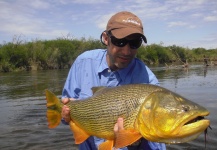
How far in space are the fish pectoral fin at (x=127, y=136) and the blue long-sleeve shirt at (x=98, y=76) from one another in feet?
2.86

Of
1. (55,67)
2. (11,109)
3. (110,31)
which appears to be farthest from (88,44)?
(110,31)

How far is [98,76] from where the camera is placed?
4.09 metres

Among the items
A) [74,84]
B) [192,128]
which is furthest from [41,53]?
[192,128]

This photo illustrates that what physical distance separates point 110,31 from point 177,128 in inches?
67.9

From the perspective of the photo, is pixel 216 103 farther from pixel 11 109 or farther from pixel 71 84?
pixel 71 84

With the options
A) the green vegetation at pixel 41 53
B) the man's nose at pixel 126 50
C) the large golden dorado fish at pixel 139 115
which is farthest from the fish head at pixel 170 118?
the green vegetation at pixel 41 53

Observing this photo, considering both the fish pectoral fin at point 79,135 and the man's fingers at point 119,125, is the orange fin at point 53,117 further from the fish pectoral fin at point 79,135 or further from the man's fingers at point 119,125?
the man's fingers at point 119,125

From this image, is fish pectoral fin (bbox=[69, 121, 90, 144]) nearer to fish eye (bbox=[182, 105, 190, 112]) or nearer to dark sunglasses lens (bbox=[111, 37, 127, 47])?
dark sunglasses lens (bbox=[111, 37, 127, 47])

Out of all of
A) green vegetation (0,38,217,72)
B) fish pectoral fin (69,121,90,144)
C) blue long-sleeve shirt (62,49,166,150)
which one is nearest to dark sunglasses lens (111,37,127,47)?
blue long-sleeve shirt (62,49,166,150)

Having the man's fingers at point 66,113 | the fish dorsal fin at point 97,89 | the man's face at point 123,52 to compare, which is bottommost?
the man's fingers at point 66,113

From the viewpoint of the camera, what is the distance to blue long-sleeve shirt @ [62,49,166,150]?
4.02 meters

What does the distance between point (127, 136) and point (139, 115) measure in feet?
0.83

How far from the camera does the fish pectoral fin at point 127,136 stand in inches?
118

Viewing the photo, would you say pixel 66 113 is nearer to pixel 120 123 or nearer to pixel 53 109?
pixel 53 109
